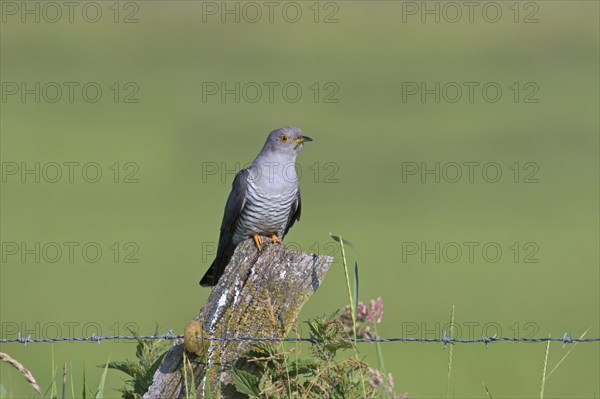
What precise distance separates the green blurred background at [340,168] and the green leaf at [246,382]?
4.83 feet

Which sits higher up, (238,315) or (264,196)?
(264,196)

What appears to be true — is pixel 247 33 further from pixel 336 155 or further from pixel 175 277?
pixel 175 277

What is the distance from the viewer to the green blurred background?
47.5 ft

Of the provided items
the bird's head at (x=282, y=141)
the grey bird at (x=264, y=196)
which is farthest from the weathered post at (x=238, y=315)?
the bird's head at (x=282, y=141)

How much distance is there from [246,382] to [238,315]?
10.7 inches

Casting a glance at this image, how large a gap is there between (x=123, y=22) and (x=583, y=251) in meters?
24.2

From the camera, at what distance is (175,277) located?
1786 cm

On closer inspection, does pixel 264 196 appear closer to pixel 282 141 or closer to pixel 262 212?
pixel 262 212

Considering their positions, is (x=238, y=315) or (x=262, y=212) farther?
(x=262, y=212)

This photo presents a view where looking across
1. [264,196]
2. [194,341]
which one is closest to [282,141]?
[264,196]

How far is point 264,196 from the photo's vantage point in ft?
23.4

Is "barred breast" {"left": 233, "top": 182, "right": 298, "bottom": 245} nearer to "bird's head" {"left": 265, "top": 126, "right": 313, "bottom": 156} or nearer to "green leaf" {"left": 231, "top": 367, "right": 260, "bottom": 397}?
"bird's head" {"left": 265, "top": 126, "right": 313, "bottom": 156}

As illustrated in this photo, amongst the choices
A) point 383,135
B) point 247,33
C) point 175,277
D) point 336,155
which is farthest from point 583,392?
point 247,33

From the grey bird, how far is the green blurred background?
155 cm
